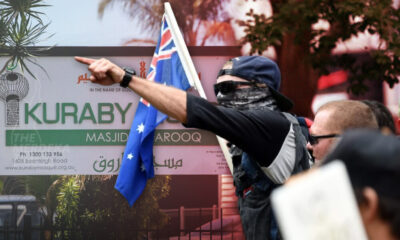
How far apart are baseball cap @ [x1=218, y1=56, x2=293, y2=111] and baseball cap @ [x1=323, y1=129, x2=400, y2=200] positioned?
193cm

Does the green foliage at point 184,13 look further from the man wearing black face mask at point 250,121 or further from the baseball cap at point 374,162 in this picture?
the baseball cap at point 374,162

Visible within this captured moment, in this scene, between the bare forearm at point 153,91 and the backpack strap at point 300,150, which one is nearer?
the bare forearm at point 153,91

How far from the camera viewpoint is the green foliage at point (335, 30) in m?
6.82

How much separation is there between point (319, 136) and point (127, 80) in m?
0.85

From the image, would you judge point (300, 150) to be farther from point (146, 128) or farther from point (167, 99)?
point (146, 128)

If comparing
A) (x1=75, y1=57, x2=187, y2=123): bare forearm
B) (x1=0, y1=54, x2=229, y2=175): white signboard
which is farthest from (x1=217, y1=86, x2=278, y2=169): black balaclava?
(x1=0, y1=54, x2=229, y2=175): white signboard

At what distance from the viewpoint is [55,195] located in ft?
23.9

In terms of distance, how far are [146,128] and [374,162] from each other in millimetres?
4232

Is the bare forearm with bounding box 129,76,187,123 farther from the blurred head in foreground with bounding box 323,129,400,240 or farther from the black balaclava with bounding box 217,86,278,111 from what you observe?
the blurred head in foreground with bounding box 323,129,400,240

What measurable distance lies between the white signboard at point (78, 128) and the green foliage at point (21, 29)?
132mm

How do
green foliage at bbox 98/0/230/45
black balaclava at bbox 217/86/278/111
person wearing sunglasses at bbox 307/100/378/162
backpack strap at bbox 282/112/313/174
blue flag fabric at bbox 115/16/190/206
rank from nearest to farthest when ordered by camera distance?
person wearing sunglasses at bbox 307/100/378/162
backpack strap at bbox 282/112/313/174
black balaclava at bbox 217/86/278/111
blue flag fabric at bbox 115/16/190/206
green foliage at bbox 98/0/230/45

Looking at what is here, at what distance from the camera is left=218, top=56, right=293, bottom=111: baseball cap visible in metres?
3.21

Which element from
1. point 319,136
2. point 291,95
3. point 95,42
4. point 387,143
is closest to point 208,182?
point 291,95

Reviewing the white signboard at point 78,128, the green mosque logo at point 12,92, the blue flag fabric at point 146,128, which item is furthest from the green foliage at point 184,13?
the blue flag fabric at point 146,128
